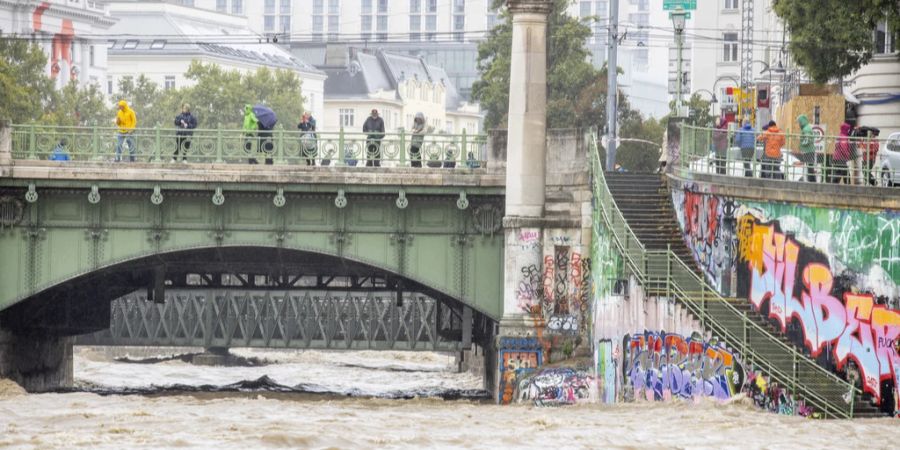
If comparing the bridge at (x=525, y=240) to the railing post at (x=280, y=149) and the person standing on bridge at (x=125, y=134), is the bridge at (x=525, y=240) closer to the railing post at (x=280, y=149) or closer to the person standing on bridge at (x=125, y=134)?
the railing post at (x=280, y=149)

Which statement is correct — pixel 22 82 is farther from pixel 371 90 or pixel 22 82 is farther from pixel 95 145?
pixel 371 90

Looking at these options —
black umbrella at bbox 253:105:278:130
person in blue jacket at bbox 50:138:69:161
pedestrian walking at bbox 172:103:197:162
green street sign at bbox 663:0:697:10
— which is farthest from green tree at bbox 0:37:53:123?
green street sign at bbox 663:0:697:10

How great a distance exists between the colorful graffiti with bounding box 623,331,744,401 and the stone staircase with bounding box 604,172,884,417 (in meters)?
0.76

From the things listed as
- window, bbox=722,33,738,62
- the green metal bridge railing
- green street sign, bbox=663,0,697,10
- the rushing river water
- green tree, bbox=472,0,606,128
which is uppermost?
window, bbox=722,33,738,62

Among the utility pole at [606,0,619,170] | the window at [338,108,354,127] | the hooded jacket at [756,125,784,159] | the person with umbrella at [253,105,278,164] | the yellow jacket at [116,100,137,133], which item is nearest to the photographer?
the hooded jacket at [756,125,784,159]

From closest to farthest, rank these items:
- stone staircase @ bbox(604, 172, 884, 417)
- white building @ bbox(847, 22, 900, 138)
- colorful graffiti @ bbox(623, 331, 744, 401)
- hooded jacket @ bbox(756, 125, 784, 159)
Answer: colorful graffiti @ bbox(623, 331, 744, 401)
stone staircase @ bbox(604, 172, 884, 417)
hooded jacket @ bbox(756, 125, 784, 159)
white building @ bbox(847, 22, 900, 138)

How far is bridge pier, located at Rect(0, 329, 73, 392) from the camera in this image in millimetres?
56531

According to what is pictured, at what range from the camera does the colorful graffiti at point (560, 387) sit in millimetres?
47906

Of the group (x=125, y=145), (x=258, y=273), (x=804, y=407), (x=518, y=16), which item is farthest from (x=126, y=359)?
(x=804, y=407)

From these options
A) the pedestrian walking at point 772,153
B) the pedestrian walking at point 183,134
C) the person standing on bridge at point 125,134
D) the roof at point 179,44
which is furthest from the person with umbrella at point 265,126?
the roof at point 179,44

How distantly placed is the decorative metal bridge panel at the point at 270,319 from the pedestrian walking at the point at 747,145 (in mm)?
20438

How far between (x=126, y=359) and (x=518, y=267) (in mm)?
41223

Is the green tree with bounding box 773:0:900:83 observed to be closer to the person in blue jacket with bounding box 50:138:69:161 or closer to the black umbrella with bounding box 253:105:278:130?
the black umbrella with bounding box 253:105:278:130

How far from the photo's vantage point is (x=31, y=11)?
142000 mm
